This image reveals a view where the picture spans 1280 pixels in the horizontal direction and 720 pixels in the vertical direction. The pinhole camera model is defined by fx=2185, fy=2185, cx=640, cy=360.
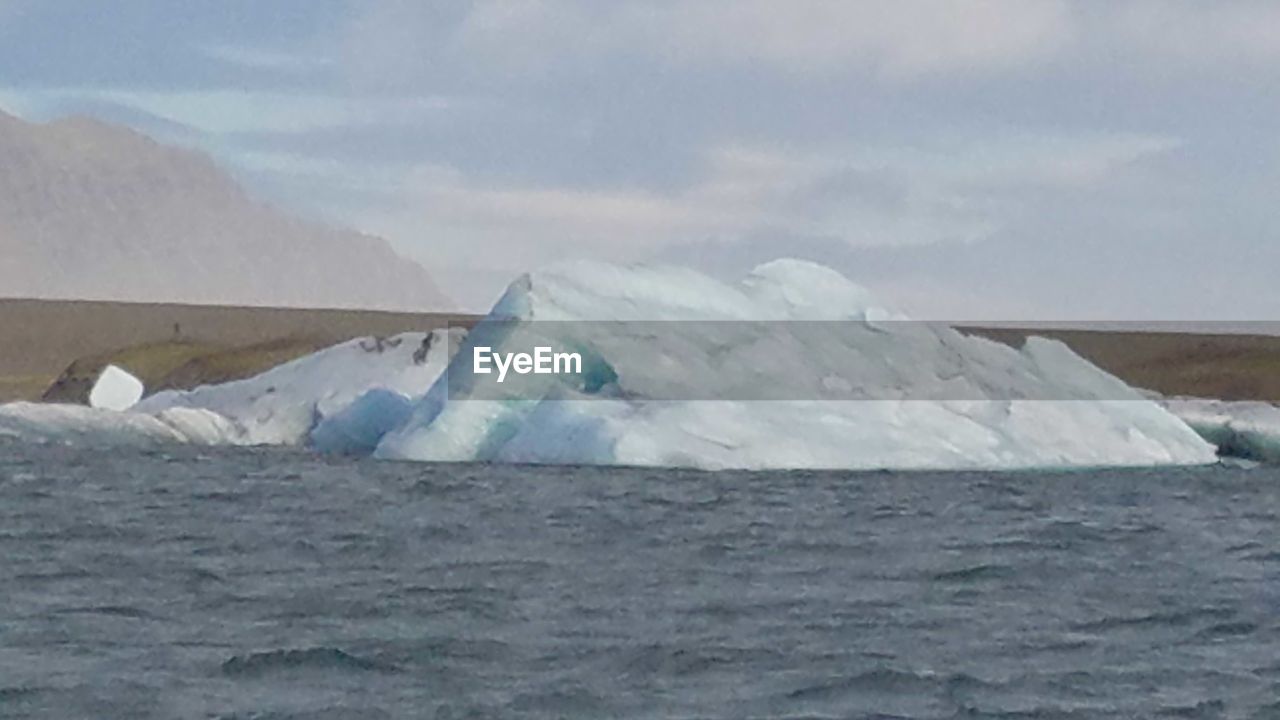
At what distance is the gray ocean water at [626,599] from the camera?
8.91 metres

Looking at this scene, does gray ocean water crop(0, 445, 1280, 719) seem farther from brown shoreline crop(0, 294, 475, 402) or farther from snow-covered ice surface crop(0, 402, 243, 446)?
brown shoreline crop(0, 294, 475, 402)

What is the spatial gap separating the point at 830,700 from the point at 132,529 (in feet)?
24.6

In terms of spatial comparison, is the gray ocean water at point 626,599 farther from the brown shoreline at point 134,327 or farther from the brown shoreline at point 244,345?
the brown shoreline at point 134,327

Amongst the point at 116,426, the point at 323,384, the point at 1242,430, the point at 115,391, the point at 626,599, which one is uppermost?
the point at 323,384

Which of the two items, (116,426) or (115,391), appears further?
(115,391)

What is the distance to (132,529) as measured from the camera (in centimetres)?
1498

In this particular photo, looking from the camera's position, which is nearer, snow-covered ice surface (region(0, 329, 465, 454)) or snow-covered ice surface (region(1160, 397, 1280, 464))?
snow-covered ice surface (region(0, 329, 465, 454))

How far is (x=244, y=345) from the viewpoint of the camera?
1559 inches

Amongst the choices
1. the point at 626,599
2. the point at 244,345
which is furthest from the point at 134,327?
the point at 626,599

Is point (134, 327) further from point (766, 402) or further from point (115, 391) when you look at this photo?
point (766, 402)

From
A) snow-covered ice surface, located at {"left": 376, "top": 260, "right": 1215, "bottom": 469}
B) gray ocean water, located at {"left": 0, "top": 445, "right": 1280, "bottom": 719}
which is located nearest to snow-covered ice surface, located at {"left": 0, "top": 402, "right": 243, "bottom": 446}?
snow-covered ice surface, located at {"left": 376, "top": 260, "right": 1215, "bottom": 469}

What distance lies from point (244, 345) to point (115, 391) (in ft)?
36.1

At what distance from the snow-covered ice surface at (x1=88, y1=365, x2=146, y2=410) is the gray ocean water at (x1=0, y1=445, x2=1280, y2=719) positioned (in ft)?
30.0

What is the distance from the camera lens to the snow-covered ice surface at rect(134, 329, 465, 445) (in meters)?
24.8
